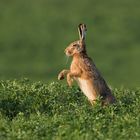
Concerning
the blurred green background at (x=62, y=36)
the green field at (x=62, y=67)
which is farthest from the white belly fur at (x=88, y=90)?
the blurred green background at (x=62, y=36)

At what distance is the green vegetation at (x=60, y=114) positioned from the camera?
10031mm

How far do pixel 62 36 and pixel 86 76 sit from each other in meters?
17.8

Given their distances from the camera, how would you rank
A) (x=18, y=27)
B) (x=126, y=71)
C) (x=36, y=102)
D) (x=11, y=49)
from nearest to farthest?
1. (x=36, y=102)
2. (x=126, y=71)
3. (x=11, y=49)
4. (x=18, y=27)

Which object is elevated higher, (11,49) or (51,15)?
(51,15)

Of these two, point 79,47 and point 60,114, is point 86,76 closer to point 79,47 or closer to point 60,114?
point 79,47

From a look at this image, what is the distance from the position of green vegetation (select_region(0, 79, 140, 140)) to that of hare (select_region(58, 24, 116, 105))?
0.68ft

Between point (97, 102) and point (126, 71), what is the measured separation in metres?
15.2

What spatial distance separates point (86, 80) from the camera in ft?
38.7

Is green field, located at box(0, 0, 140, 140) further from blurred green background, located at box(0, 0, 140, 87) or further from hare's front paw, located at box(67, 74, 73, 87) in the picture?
hare's front paw, located at box(67, 74, 73, 87)

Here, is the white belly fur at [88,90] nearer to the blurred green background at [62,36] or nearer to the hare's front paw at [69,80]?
the hare's front paw at [69,80]

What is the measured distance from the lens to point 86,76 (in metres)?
11.8

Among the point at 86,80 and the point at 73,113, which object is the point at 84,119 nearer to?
the point at 73,113

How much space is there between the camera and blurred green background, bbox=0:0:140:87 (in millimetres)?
26328

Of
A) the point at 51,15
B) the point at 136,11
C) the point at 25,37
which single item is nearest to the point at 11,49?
the point at 25,37
